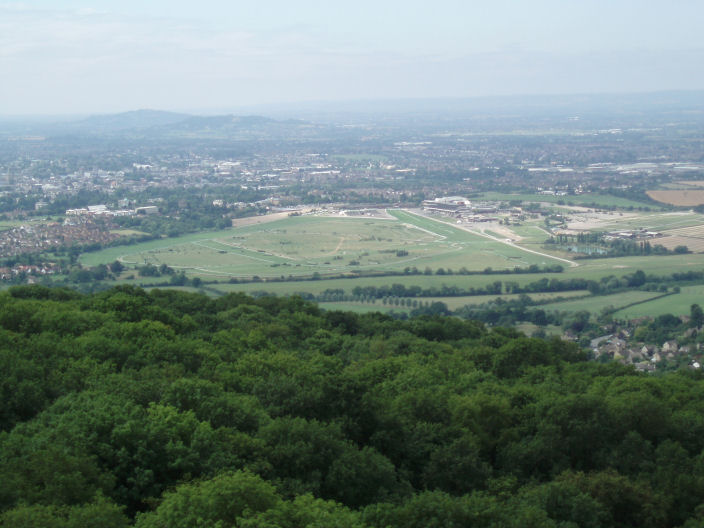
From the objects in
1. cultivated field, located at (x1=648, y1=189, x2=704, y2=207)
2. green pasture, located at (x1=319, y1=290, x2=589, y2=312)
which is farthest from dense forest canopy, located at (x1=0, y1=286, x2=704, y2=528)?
cultivated field, located at (x1=648, y1=189, x2=704, y2=207)

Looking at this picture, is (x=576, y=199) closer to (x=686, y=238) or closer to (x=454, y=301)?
(x=686, y=238)

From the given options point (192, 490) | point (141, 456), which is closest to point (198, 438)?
point (141, 456)

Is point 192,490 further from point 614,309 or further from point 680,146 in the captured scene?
point 680,146

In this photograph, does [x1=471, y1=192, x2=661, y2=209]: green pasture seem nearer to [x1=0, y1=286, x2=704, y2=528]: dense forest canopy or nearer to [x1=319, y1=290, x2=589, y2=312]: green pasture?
[x1=319, y1=290, x2=589, y2=312]: green pasture

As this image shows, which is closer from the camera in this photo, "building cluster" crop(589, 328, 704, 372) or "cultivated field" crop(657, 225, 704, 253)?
"building cluster" crop(589, 328, 704, 372)

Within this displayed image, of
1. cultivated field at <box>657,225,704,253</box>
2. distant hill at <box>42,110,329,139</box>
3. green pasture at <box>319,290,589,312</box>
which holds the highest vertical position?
distant hill at <box>42,110,329,139</box>

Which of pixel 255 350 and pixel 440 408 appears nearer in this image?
pixel 440 408
